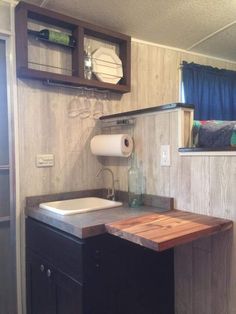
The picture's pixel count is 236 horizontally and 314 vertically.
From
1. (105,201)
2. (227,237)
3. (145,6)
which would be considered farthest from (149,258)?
(145,6)

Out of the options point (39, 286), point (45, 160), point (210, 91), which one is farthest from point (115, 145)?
point (210, 91)

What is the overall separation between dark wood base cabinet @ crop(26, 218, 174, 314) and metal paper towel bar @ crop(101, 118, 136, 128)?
2.78ft

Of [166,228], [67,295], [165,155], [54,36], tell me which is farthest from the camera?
[54,36]

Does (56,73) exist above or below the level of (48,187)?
above

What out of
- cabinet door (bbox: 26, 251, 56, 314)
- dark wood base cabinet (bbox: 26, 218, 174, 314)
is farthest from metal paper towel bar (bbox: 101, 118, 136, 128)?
cabinet door (bbox: 26, 251, 56, 314)

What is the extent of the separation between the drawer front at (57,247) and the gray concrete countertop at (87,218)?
1.5 inches

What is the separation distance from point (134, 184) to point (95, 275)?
732 millimetres

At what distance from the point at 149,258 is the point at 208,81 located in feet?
7.05

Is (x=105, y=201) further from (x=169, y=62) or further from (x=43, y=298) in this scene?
(x=169, y=62)

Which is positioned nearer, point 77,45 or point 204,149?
point 204,149

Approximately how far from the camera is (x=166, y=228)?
1.35 metres

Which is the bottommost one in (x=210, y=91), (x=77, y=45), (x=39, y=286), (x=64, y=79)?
(x=39, y=286)

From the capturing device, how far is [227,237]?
1510 mm

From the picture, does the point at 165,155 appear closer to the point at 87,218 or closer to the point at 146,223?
the point at 146,223
